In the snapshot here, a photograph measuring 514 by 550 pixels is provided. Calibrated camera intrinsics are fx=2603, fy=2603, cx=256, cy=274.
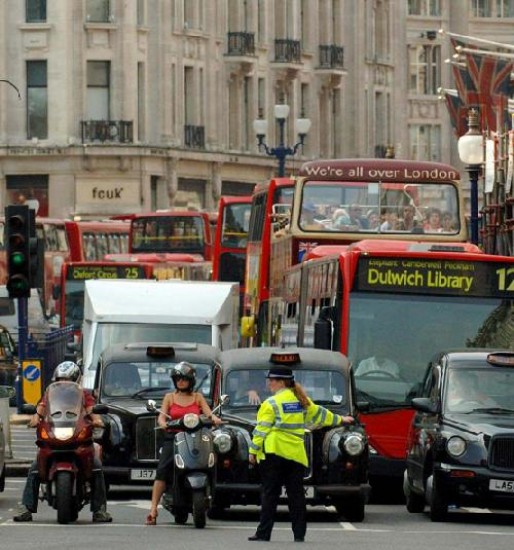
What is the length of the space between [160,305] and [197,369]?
7.59 m

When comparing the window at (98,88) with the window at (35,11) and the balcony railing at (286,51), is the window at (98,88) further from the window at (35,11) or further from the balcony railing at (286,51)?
the balcony railing at (286,51)

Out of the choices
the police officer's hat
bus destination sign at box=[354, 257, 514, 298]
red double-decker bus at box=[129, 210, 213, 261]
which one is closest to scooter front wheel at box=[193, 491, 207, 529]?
the police officer's hat

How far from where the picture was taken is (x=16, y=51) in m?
84.2

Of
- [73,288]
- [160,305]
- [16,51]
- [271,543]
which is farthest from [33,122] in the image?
[271,543]

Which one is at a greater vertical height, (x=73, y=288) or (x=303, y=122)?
(x=303, y=122)

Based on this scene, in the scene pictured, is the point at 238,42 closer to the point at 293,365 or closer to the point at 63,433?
the point at 293,365

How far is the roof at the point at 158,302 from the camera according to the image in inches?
1403

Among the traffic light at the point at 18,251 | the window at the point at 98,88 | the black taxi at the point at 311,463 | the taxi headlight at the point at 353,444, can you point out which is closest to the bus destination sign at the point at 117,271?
the window at the point at 98,88

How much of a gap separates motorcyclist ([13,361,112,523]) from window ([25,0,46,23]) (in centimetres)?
6162

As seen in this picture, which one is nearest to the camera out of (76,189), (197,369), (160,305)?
(197,369)

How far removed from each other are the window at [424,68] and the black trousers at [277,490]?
94046 millimetres

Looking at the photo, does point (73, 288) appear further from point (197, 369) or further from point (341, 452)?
point (341, 452)

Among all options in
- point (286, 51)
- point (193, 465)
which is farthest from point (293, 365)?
point (286, 51)

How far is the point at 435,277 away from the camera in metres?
28.9
